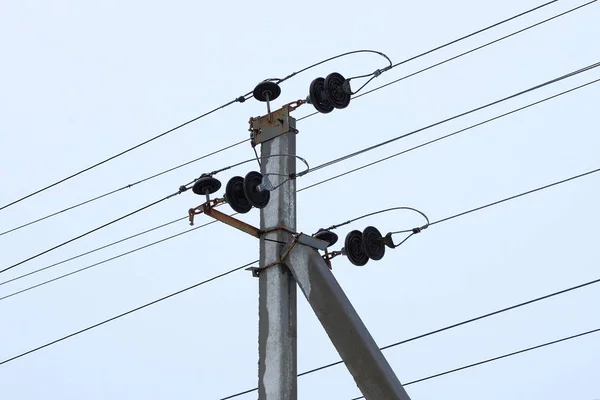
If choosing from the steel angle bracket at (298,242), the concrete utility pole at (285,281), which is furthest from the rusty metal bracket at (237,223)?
the steel angle bracket at (298,242)

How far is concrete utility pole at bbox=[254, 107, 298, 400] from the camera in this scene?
10742 millimetres

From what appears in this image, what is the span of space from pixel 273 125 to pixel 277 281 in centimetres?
177

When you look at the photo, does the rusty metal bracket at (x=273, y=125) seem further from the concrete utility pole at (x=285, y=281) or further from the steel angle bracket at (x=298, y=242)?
the steel angle bracket at (x=298, y=242)

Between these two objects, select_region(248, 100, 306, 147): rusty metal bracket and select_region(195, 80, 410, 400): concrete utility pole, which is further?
select_region(248, 100, 306, 147): rusty metal bracket

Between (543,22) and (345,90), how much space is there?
3.12 meters

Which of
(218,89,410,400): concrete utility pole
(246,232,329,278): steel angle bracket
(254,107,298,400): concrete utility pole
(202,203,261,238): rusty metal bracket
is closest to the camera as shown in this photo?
(218,89,410,400): concrete utility pole

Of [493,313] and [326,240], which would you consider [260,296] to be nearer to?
[326,240]

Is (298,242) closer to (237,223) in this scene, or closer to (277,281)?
(277,281)

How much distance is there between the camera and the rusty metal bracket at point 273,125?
11.9m

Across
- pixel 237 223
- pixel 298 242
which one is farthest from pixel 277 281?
pixel 237 223

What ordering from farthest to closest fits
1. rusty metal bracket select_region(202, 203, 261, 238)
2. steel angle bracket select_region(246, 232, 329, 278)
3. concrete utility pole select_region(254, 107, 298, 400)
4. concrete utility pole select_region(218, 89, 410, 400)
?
1. rusty metal bracket select_region(202, 203, 261, 238)
2. steel angle bracket select_region(246, 232, 329, 278)
3. concrete utility pole select_region(254, 107, 298, 400)
4. concrete utility pole select_region(218, 89, 410, 400)

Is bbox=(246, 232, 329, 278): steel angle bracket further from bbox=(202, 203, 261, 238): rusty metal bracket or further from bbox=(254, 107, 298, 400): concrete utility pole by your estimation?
bbox=(202, 203, 261, 238): rusty metal bracket

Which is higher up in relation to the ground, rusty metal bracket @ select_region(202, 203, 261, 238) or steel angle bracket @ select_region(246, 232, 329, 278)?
rusty metal bracket @ select_region(202, 203, 261, 238)

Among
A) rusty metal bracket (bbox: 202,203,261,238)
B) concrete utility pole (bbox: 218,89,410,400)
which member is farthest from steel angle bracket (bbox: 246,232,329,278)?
rusty metal bracket (bbox: 202,203,261,238)
